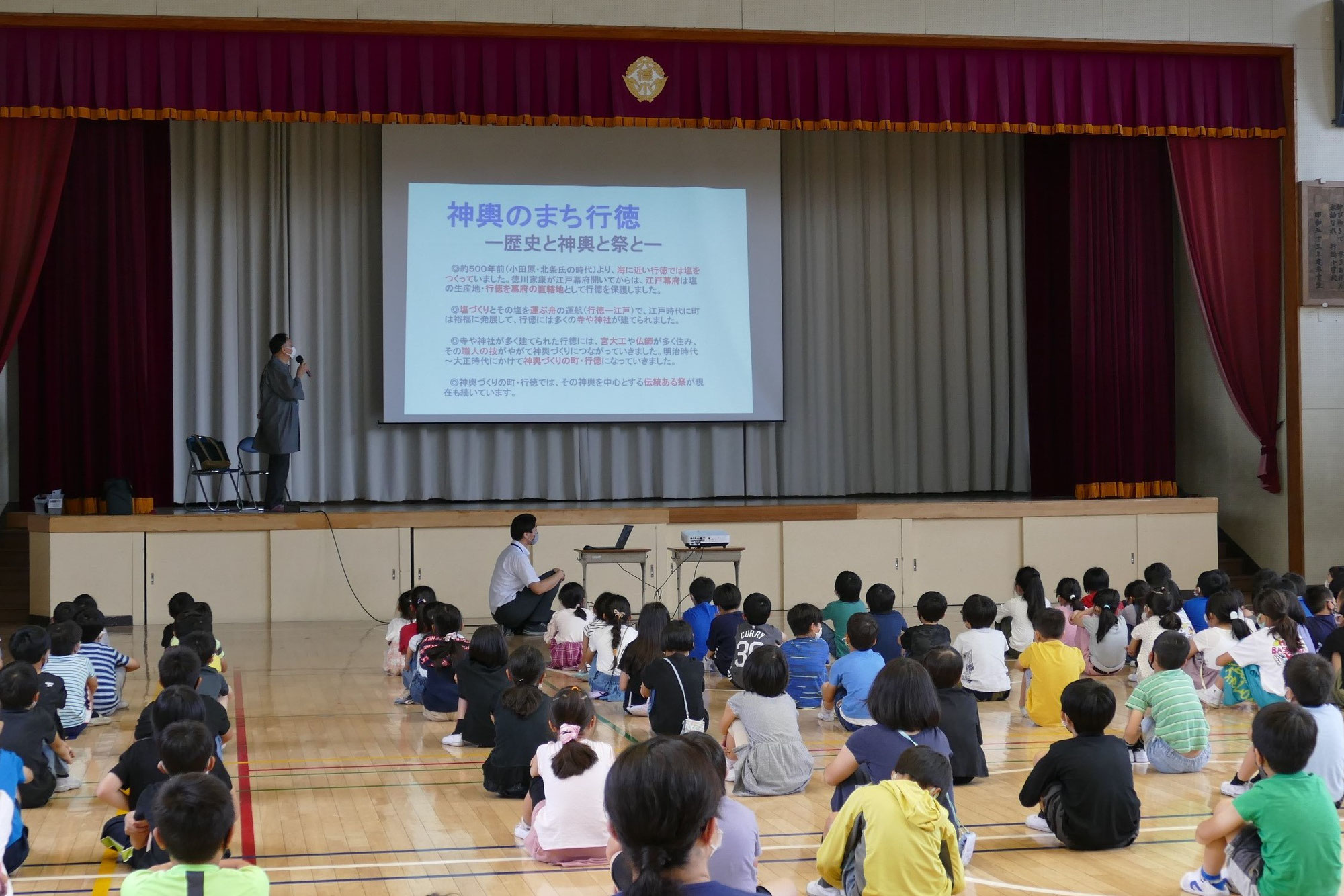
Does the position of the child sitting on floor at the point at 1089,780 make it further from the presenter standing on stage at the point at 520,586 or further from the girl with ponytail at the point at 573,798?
the presenter standing on stage at the point at 520,586

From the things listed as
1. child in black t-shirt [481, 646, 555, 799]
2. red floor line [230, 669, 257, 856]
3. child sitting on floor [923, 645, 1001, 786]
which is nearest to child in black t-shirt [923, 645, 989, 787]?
child sitting on floor [923, 645, 1001, 786]

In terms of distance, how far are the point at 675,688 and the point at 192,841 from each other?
9.85 ft

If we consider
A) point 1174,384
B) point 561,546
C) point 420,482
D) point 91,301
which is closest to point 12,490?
point 91,301

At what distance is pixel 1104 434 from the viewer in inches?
445

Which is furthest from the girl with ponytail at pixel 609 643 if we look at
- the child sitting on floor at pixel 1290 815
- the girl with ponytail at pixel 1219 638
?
the child sitting on floor at pixel 1290 815

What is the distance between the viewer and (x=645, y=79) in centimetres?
999

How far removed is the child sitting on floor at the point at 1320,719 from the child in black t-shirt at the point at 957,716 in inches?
35.9

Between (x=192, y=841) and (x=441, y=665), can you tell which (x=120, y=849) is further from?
(x=441, y=665)

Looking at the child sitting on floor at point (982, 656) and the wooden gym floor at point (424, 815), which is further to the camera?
the child sitting on floor at point (982, 656)

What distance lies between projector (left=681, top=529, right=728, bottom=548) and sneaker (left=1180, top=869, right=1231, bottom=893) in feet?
17.1

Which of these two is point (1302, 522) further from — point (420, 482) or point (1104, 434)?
point (420, 482)

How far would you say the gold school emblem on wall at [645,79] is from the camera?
9.97 metres

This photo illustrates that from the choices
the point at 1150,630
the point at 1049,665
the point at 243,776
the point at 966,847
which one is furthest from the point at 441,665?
the point at 1150,630

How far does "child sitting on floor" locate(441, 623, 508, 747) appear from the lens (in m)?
5.55
